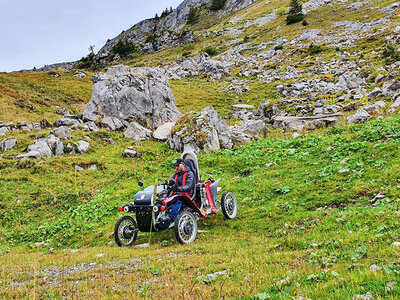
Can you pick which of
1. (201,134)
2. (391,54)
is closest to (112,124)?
(201,134)

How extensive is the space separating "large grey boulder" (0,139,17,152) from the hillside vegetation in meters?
0.67

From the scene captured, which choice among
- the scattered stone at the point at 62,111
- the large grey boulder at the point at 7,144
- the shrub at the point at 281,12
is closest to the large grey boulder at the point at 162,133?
the large grey boulder at the point at 7,144

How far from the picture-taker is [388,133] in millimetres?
12953

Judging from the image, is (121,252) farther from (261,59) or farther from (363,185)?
(261,59)

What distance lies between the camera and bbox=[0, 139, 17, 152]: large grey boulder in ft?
69.4

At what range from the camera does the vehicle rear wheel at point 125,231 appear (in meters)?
8.77

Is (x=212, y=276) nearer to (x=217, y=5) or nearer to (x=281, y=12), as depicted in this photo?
(x=281, y=12)

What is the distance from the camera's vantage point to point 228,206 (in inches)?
414

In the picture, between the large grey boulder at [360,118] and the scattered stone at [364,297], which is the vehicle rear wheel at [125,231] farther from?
the large grey boulder at [360,118]

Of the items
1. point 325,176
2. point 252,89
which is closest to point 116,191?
point 325,176

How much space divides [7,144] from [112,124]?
32.5 ft

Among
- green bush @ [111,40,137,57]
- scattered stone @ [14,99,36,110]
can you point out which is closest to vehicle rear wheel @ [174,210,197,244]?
scattered stone @ [14,99,36,110]

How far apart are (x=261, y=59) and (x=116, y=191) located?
60696 mm

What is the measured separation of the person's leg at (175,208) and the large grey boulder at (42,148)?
1575 cm
